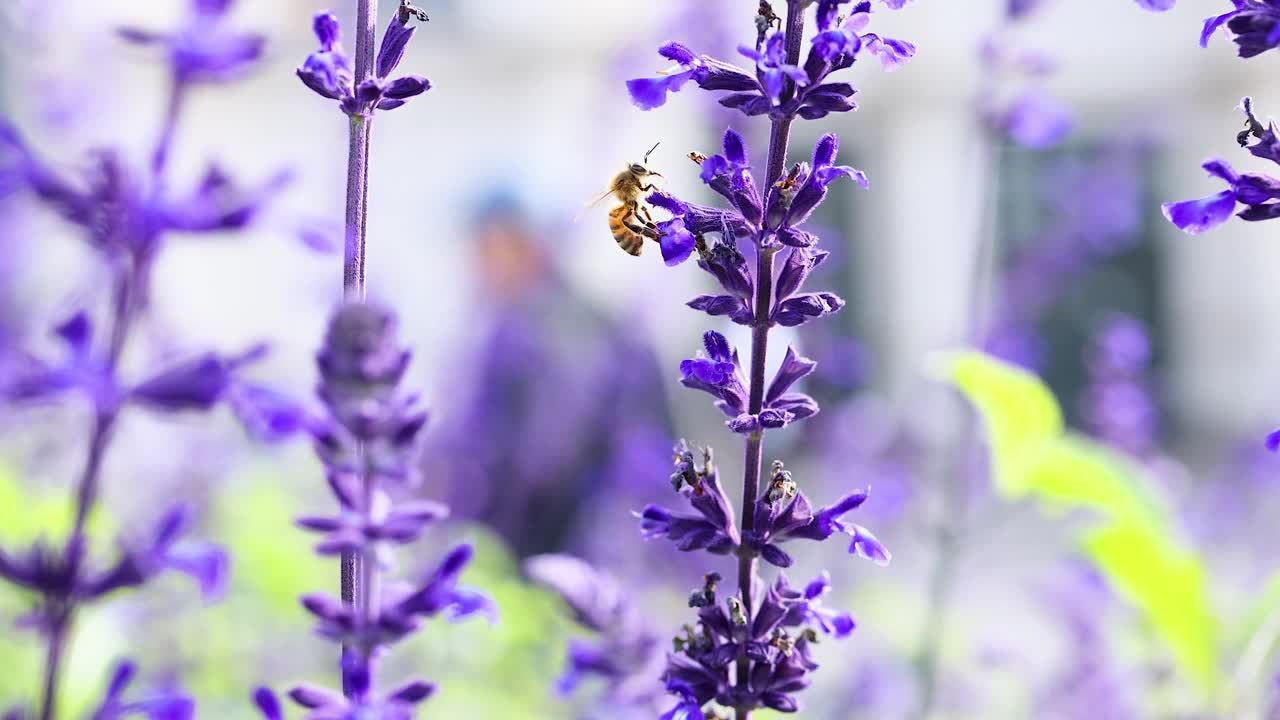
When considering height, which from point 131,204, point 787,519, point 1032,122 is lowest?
point 787,519

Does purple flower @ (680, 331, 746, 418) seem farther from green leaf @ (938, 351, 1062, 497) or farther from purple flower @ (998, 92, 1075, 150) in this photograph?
purple flower @ (998, 92, 1075, 150)

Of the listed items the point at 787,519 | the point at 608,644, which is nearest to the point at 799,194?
the point at 787,519

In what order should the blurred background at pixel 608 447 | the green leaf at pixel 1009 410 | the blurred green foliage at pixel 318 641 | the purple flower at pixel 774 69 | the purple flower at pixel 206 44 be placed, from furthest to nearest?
1. the blurred green foliage at pixel 318 641
2. the blurred background at pixel 608 447
3. the green leaf at pixel 1009 410
4. the purple flower at pixel 206 44
5. the purple flower at pixel 774 69

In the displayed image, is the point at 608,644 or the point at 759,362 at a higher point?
the point at 759,362

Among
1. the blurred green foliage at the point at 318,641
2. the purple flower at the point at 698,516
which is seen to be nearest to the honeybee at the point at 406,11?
the purple flower at the point at 698,516

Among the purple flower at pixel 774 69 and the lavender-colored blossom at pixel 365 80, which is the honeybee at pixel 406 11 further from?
the purple flower at pixel 774 69

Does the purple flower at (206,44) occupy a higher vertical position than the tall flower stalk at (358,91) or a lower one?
higher

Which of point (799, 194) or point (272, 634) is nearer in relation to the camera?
point (799, 194)

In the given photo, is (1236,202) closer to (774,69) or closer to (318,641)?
(774,69)
